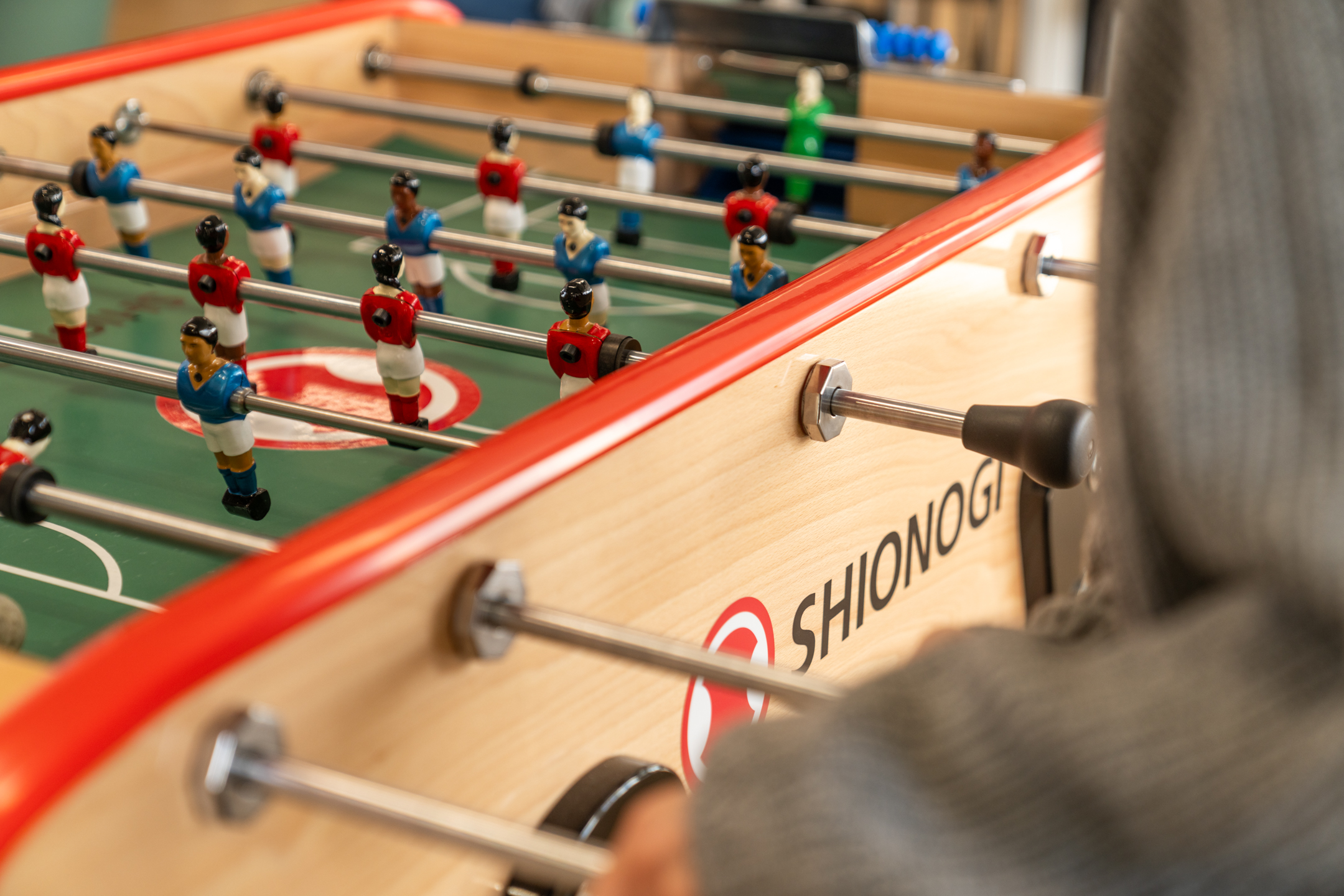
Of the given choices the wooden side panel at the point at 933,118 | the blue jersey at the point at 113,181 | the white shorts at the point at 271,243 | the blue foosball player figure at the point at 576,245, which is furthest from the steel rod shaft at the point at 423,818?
the wooden side panel at the point at 933,118

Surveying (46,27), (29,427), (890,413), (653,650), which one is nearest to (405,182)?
(29,427)

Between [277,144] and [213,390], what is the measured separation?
0.90 meters

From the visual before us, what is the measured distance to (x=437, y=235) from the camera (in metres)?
1.57

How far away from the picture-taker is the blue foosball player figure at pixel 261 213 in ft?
5.31

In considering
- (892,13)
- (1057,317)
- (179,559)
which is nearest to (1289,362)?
(179,559)

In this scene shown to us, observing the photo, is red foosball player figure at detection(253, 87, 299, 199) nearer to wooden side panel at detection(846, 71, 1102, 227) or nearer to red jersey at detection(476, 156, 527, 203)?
red jersey at detection(476, 156, 527, 203)

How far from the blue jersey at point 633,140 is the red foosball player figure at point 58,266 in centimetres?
83

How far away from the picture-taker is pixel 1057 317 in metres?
1.57

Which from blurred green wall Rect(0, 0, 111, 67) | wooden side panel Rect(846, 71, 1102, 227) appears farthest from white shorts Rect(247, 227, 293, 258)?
blurred green wall Rect(0, 0, 111, 67)

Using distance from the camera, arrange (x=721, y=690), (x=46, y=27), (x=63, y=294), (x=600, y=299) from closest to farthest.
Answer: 1. (x=721, y=690)
2. (x=63, y=294)
3. (x=600, y=299)
4. (x=46, y=27)

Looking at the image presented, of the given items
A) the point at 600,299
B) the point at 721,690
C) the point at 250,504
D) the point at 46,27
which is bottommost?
the point at 721,690

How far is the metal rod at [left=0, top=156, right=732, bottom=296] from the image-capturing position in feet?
4.79

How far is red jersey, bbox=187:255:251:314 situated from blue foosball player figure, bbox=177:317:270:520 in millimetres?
174

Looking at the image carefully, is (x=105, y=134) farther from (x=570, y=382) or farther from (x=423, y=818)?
(x=423, y=818)
